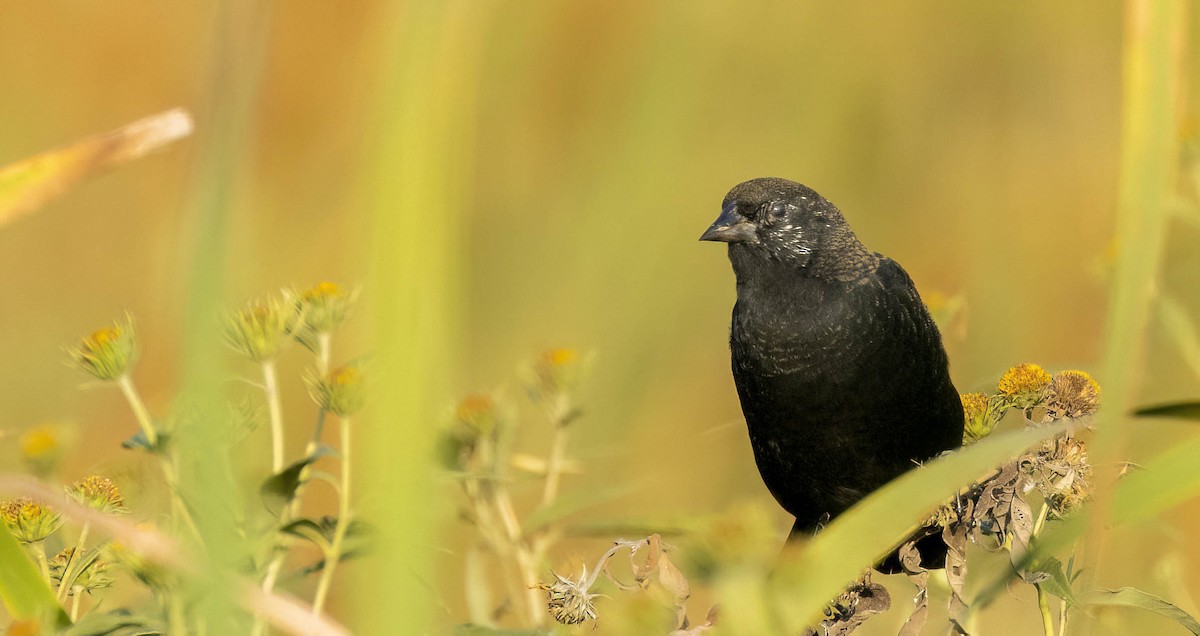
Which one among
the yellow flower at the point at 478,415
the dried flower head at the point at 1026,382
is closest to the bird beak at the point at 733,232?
the yellow flower at the point at 478,415

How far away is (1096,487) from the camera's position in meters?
1.62

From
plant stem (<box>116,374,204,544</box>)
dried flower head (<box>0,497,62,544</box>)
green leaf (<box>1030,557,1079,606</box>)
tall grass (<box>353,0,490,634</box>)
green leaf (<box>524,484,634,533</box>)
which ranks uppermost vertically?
tall grass (<box>353,0,490,634</box>)

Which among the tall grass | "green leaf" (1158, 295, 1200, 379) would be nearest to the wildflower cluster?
the tall grass

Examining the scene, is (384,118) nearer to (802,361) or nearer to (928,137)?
(802,361)

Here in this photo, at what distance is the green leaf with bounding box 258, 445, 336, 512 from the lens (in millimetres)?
1805

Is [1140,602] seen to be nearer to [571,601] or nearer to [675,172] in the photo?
[571,601]

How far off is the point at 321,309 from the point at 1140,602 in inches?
44.9

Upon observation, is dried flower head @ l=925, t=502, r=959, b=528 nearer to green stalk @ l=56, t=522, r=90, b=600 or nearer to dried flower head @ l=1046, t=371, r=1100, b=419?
dried flower head @ l=1046, t=371, r=1100, b=419

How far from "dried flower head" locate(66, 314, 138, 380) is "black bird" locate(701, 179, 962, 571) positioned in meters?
1.28

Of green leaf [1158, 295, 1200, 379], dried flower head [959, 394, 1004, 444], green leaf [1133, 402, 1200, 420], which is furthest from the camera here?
green leaf [1158, 295, 1200, 379]

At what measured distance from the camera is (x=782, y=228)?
9.62 feet

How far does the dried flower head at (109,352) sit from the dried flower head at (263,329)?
0.15 m

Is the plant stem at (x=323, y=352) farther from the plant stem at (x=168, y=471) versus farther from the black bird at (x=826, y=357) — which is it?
the black bird at (x=826, y=357)

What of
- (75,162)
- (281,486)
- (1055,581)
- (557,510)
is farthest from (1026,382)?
(75,162)
